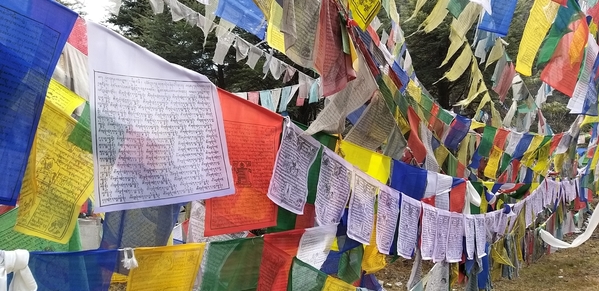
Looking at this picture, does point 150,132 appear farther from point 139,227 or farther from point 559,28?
point 559,28

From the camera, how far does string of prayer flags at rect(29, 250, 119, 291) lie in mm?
1477

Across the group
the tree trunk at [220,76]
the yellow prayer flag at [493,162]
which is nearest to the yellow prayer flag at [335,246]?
the yellow prayer flag at [493,162]

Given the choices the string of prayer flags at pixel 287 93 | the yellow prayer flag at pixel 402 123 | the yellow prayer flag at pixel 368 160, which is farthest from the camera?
the string of prayer flags at pixel 287 93

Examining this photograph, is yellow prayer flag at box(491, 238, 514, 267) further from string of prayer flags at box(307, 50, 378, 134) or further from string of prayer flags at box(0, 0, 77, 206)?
string of prayer flags at box(0, 0, 77, 206)

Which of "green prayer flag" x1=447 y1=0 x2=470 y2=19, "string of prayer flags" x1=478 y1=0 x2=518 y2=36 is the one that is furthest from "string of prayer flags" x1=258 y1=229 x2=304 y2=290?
"green prayer flag" x1=447 y1=0 x2=470 y2=19

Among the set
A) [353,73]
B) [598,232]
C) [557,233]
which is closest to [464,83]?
[598,232]

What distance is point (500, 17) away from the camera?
8.67 feet

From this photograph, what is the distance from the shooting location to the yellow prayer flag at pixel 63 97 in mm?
1626

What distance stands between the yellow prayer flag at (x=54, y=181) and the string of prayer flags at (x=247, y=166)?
1.72 ft

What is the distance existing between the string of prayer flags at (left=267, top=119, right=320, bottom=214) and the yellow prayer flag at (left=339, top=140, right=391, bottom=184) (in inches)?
16.5

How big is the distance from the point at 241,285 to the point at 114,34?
1.21 metres

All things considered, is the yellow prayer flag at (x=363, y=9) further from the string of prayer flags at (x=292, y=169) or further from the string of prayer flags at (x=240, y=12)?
the string of prayer flags at (x=240, y=12)

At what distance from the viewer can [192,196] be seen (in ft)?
5.57

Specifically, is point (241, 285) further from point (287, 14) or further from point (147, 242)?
point (287, 14)
